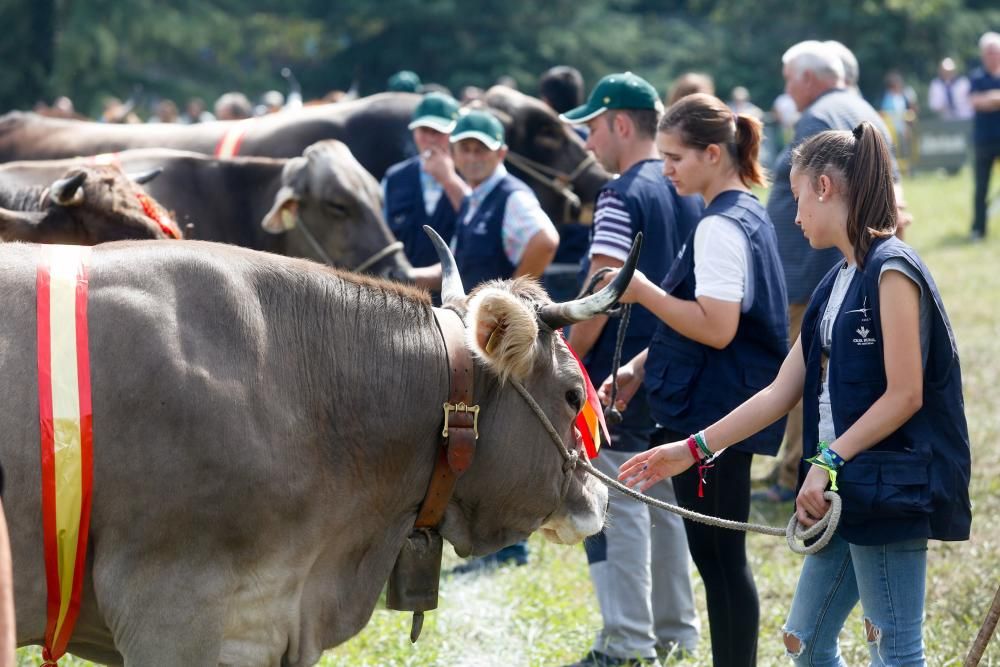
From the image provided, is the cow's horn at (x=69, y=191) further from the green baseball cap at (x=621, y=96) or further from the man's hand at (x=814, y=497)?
the man's hand at (x=814, y=497)

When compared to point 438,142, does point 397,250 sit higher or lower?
lower

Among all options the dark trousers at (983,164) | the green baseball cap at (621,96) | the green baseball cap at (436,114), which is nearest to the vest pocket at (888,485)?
the green baseball cap at (621,96)

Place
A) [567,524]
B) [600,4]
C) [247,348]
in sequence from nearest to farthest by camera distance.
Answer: [247,348], [567,524], [600,4]

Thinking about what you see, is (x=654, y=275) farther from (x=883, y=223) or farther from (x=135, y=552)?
(x=135, y=552)

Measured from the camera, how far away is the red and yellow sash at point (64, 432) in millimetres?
3221

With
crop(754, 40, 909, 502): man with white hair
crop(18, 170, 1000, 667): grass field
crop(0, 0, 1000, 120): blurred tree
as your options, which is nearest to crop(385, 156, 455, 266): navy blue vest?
crop(18, 170, 1000, 667): grass field

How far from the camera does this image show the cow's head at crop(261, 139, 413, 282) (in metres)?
7.31

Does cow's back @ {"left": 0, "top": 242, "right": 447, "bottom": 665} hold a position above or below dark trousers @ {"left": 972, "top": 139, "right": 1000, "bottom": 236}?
above

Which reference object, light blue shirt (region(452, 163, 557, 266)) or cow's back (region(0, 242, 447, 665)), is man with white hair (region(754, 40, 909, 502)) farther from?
cow's back (region(0, 242, 447, 665))

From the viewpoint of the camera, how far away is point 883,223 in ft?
11.8

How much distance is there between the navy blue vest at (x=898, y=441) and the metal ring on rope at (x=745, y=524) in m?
0.07

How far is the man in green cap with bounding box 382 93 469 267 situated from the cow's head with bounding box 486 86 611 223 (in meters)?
1.07

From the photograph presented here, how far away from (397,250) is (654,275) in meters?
2.38

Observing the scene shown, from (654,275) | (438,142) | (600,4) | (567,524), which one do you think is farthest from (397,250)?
(600,4)
